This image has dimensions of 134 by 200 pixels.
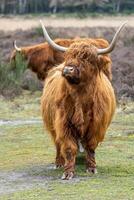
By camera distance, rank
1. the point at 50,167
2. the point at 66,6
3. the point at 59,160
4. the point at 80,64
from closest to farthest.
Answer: the point at 80,64
the point at 59,160
the point at 50,167
the point at 66,6

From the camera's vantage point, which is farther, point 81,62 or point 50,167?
point 50,167

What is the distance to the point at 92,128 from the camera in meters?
10.2

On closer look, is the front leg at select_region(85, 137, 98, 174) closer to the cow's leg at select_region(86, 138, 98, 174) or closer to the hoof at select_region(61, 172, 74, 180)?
the cow's leg at select_region(86, 138, 98, 174)

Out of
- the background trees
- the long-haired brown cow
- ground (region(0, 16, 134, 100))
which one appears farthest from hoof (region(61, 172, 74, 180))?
the background trees

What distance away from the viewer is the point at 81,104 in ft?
33.2

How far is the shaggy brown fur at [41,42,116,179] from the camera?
32.5 ft

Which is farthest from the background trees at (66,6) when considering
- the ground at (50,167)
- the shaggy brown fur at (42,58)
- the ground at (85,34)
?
the ground at (50,167)

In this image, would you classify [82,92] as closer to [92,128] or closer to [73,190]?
[92,128]

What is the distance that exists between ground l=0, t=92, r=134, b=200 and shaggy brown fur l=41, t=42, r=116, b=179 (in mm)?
363

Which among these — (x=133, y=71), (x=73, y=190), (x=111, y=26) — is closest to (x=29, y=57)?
(x=133, y=71)

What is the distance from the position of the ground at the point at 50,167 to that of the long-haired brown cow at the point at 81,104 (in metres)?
0.36

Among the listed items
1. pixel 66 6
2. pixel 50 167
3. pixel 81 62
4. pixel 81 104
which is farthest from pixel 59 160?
pixel 66 6

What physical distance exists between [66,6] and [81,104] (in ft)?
164

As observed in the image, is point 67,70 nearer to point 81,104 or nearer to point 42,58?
point 81,104
